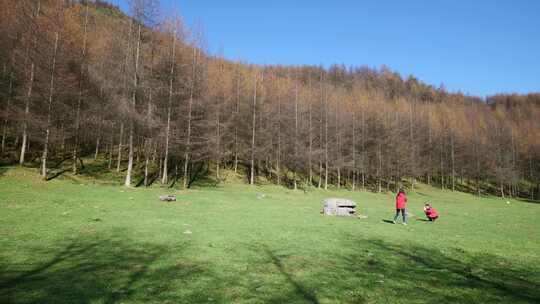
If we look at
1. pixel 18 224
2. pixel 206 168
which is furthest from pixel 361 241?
pixel 206 168

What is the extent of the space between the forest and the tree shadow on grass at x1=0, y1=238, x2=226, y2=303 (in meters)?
19.3

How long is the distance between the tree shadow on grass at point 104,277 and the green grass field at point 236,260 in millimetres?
20

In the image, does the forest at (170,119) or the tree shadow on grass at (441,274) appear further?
the forest at (170,119)

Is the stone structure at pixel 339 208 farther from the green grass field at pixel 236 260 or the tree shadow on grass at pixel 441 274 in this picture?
the tree shadow on grass at pixel 441 274

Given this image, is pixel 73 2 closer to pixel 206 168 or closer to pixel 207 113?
pixel 207 113

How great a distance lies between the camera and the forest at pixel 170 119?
2747cm

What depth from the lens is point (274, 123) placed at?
1945 inches

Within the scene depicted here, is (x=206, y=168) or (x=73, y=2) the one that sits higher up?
(x=73, y=2)

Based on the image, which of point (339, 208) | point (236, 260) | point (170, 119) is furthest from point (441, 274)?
point (170, 119)

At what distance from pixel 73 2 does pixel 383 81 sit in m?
145

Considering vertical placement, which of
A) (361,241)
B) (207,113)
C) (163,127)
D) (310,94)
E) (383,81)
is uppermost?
(383,81)

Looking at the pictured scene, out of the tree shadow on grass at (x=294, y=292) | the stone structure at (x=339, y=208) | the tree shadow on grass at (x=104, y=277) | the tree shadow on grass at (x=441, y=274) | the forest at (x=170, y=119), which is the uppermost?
the forest at (x=170, y=119)

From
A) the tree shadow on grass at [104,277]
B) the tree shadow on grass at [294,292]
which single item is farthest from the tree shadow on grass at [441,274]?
the tree shadow on grass at [104,277]

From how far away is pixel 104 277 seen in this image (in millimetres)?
6598
